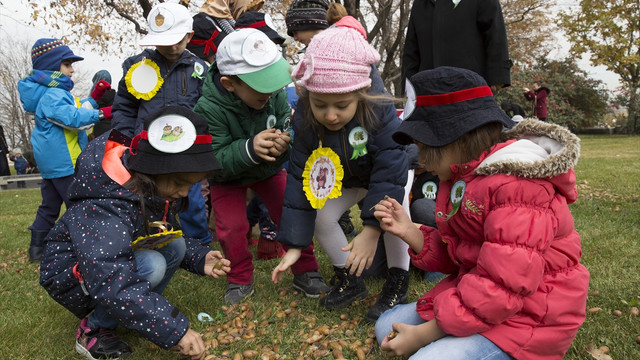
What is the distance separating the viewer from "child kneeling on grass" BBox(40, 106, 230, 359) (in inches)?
80.0

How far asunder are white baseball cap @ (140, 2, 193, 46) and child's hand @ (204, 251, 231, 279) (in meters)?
1.79

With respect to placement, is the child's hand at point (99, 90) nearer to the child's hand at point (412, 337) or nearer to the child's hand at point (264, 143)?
the child's hand at point (264, 143)

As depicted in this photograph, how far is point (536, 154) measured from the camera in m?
1.67

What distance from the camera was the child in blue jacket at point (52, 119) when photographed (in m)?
4.51

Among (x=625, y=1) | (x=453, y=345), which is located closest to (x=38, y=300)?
(x=453, y=345)

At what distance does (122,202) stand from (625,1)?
78.7ft

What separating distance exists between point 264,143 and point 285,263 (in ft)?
2.27

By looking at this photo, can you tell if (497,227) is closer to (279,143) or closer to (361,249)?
(361,249)

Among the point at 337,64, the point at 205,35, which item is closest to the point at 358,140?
the point at 337,64

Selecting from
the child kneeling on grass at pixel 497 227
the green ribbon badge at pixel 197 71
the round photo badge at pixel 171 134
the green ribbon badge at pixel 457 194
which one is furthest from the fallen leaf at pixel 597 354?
the green ribbon badge at pixel 197 71

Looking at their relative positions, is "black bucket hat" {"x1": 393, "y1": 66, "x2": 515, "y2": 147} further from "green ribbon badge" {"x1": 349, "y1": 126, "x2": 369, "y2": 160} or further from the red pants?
the red pants

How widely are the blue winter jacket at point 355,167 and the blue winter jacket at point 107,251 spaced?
0.68m

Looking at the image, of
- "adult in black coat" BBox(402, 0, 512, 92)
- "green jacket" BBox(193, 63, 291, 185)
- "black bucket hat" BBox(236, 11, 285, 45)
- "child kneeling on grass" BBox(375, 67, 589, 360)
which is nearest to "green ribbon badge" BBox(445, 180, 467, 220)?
"child kneeling on grass" BBox(375, 67, 589, 360)

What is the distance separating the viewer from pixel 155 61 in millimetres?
3818
